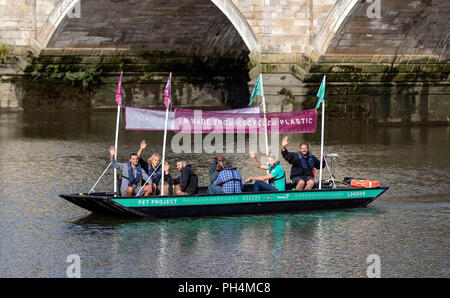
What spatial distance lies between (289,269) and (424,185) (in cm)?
892

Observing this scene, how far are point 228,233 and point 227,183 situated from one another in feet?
6.48

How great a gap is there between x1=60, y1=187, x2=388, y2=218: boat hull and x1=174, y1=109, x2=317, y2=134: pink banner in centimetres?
158

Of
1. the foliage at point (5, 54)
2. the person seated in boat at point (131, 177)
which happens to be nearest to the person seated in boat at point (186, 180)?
the person seated in boat at point (131, 177)

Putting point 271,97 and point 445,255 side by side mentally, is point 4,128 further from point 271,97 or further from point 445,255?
point 445,255

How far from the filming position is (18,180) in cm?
2369

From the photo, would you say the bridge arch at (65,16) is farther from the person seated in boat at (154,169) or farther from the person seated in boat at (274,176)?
the person seated in boat at (154,169)

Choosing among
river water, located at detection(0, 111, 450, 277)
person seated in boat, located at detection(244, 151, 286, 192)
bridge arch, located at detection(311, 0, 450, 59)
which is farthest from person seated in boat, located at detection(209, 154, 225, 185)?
bridge arch, located at detection(311, 0, 450, 59)

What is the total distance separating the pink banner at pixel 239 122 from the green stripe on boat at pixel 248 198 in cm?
155

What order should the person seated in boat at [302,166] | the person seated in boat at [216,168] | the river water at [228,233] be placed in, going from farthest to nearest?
the person seated in boat at [302,166], the person seated in boat at [216,168], the river water at [228,233]

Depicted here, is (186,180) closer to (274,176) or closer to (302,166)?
(274,176)

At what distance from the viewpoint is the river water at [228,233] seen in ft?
49.4

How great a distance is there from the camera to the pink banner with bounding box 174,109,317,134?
19.8 meters
